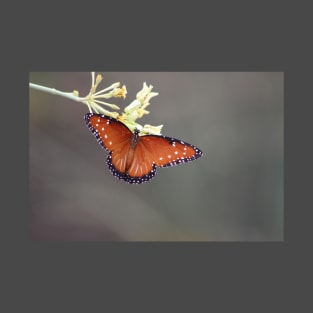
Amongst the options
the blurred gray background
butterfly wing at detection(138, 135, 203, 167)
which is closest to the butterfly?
butterfly wing at detection(138, 135, 203, 167)

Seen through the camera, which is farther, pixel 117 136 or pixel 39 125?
pixel 39 125

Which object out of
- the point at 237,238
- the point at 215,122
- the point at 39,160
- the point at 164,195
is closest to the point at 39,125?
the point at 39,160

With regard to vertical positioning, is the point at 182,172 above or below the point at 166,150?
above

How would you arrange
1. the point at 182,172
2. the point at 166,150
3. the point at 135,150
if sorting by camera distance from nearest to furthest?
1. the point at 166,150
2. the point at 135,150
3. the point at 182,172

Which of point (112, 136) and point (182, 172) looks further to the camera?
point (182, 172)

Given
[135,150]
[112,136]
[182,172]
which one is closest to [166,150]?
[135,150]

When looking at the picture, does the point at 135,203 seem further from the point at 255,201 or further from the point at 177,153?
the point at 177,153

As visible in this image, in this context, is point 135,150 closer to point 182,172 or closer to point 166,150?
point 166,150
